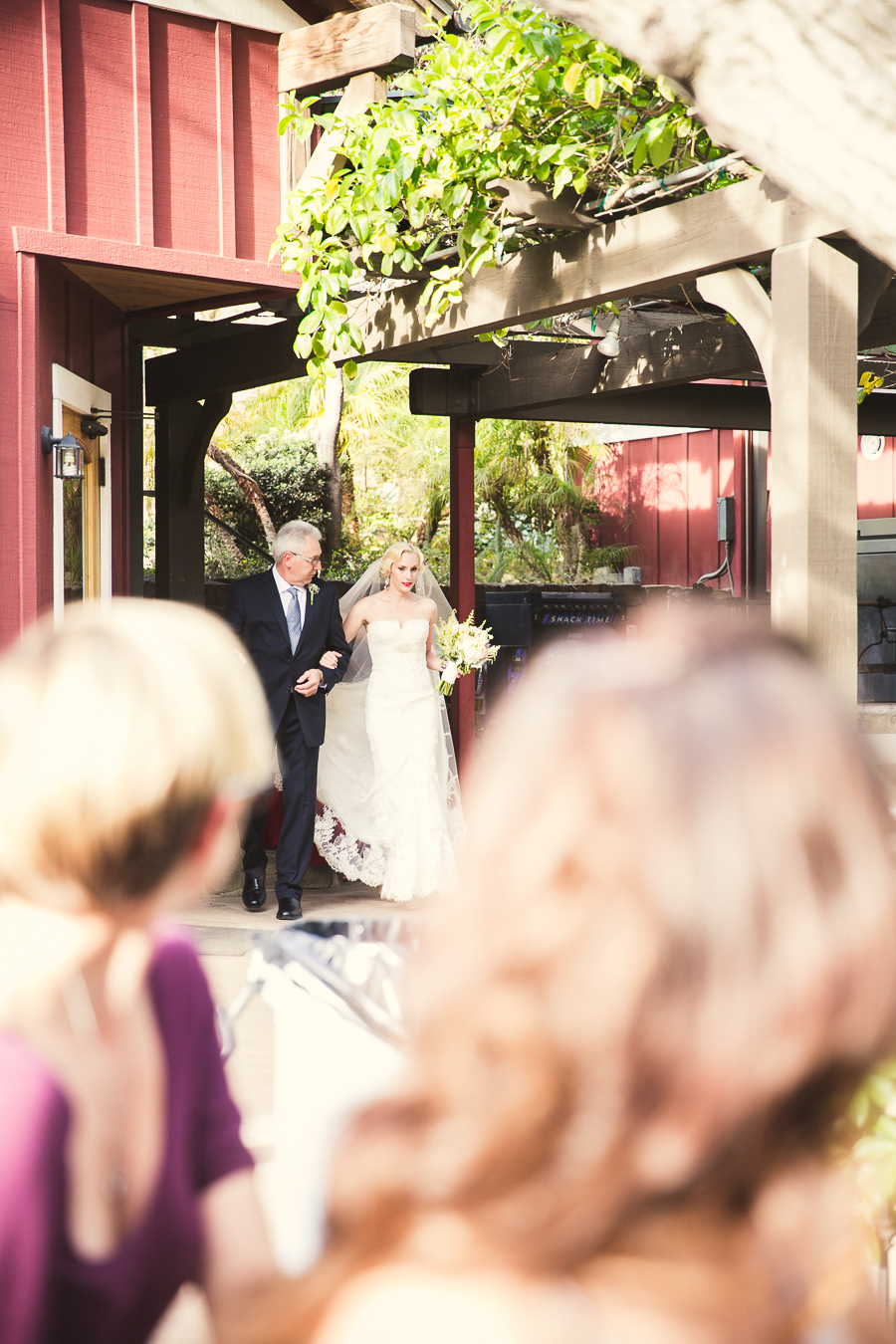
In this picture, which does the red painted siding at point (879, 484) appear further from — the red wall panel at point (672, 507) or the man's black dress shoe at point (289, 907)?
the man's black dress shoe at point (289, 907)

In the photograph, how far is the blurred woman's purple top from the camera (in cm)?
98

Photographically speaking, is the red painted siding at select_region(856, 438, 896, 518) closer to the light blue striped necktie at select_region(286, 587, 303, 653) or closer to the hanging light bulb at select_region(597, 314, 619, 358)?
the hanging light bulb at select_region(597, 314, 619, 358)

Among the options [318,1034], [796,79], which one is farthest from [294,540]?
[796,79]

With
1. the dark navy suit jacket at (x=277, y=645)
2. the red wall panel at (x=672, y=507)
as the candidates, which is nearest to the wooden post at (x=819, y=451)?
the dark navy suit jacket at (x=277, y=645)

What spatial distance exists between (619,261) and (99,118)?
2.37 metres

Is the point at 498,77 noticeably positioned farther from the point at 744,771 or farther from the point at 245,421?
the point at 245,421

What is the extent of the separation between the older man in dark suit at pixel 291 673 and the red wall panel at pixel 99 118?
161 cm

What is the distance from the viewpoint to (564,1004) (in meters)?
0.64

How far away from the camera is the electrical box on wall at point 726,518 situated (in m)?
14.4

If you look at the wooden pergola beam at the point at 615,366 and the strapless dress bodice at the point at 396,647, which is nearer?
the wooden pergola beam at the point at 615,366

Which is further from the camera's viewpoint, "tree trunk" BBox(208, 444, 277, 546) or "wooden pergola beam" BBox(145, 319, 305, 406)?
"tree trunk" BBox(208, 444, 277, 546)

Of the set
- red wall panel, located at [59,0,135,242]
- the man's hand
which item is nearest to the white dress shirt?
the man's hand

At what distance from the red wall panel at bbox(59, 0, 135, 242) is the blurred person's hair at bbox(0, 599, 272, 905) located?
470cm

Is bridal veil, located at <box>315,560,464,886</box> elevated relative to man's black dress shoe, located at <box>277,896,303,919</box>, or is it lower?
elevated
